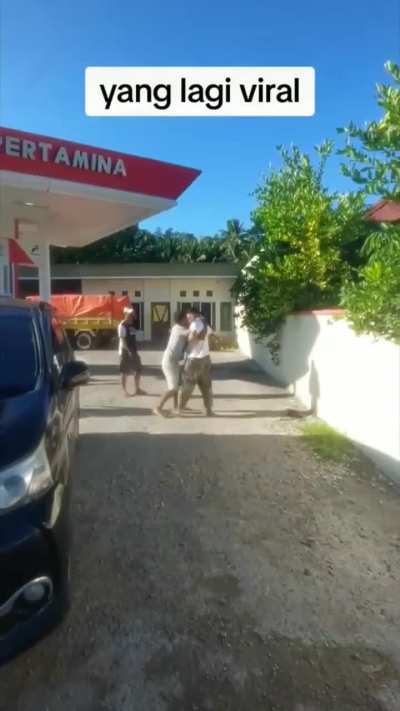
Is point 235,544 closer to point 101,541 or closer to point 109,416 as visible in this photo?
point 101,541

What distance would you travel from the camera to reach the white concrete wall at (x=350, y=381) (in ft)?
16.6

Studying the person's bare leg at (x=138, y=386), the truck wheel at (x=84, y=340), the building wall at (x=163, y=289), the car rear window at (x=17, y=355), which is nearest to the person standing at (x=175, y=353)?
the person's bare leg at (x=138, y=386)

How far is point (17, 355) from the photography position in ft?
9.68

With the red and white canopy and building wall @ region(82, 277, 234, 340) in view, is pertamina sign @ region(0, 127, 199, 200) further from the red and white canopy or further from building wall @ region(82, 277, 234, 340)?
building wall @ region(82, 277, 234, 340)

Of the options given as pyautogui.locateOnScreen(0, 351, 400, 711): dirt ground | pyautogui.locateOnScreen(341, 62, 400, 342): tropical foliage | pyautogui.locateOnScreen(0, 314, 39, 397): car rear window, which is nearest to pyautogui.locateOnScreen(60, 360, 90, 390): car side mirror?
pyautogui.locateOnScreen(0, 314, 39, 397): car rear window

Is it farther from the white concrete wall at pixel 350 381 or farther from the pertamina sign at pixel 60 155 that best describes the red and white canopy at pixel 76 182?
the white concrete wall at pixel 350 381

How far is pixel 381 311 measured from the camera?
523cm

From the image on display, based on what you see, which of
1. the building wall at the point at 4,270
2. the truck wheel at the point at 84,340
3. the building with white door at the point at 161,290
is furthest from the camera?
the building with white door at the point at 161,290

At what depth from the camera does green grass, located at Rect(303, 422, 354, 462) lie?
580cm

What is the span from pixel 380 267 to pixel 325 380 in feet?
9.97

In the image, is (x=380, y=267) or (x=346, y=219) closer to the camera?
(x=380, y=267)

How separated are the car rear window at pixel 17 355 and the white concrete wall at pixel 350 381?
3584mm

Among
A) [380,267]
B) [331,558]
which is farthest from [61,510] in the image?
[380,267]

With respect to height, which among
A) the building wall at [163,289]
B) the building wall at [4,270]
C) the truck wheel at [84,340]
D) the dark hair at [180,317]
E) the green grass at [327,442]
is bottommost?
the green grass at [327,442]
